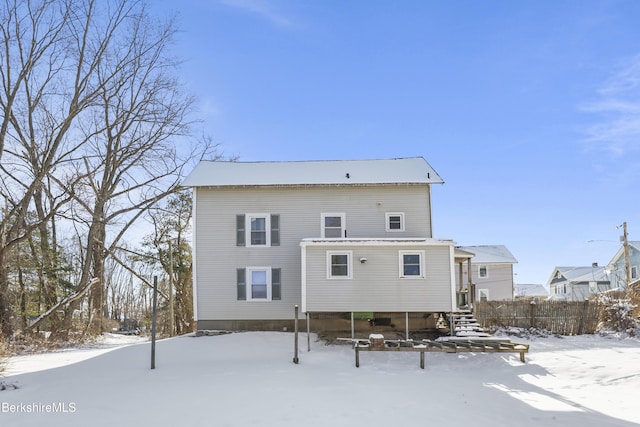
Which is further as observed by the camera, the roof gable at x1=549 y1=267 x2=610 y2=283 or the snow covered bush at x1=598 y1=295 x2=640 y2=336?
the roof gable at x1=549 y1=267 x2=610 y2=283

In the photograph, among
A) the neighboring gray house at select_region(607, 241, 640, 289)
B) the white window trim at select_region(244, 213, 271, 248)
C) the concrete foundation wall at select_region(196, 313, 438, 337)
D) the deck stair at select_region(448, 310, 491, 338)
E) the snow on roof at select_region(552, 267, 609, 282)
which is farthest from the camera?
the snow on roof at select_region(552, 267, 609, 282)

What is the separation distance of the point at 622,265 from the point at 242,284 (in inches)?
1550

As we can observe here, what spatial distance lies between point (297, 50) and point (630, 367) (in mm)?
13336

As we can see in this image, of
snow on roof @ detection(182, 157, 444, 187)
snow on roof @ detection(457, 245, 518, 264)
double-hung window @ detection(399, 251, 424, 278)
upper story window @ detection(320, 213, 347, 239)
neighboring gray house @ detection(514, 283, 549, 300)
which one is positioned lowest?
neighboring gray house @ detection(514, 283, 549, 300)

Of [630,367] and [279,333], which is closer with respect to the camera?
[630,367]

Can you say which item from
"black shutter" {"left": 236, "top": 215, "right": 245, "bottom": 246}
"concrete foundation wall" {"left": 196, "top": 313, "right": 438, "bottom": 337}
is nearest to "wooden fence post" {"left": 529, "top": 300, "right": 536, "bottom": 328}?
"concrete foundation wall" {"left": 196, "top": 313, "right": 438, "bottom": 337}

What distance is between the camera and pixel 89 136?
82.9 feet

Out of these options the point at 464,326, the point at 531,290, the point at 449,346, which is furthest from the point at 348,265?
the point at 531,290

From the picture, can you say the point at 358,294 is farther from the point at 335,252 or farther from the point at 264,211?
the point at 264,211

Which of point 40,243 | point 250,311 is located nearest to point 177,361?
point 250,311

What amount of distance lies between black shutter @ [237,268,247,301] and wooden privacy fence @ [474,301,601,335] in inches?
385

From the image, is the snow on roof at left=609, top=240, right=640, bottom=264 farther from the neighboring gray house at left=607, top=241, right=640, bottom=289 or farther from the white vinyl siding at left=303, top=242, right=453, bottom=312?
the white vinyl siding at left=303, top=242, right=453, bottom=312

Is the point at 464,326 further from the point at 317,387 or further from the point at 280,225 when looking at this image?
the point at 317,387
